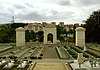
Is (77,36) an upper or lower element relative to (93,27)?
lower

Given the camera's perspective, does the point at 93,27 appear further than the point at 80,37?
Yes

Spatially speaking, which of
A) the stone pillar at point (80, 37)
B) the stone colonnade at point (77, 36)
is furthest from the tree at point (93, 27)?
the stone colonnade at point (77, 36)

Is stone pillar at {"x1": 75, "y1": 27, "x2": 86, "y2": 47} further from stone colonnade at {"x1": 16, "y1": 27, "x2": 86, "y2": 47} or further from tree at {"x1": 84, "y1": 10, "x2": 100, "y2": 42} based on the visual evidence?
tree at {"x1": 84, "y1": 10, "x2": 100, "y2": 42}

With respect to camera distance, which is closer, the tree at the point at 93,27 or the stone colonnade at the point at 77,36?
the stone colonnade at the point at 77,36

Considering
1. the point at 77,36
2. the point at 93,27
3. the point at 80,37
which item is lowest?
the point at 80,37

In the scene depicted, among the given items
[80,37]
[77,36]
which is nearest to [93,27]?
[80,37]

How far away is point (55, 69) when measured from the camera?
15.2m

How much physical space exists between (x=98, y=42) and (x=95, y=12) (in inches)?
232

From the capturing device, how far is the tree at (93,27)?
1608 inches

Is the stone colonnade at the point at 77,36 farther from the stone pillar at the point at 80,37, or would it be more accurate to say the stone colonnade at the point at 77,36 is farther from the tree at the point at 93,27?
the tree at the point at 93,27

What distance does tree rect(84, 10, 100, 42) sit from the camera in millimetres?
40834

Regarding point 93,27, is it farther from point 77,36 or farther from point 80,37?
point 77,36

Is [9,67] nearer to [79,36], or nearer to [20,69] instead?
[20,69]

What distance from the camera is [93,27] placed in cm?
4106
